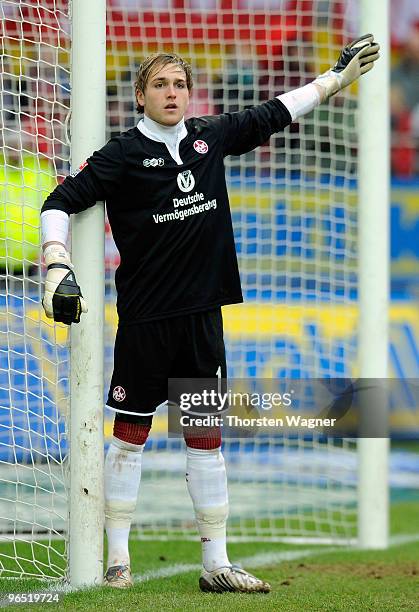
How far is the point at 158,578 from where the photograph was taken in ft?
16.1

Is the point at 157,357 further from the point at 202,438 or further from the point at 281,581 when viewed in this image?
the point at 281,581

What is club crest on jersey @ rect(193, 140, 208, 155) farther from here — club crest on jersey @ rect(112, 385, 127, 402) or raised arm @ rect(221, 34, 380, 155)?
club crest on jersey @ rect(112, 385, 127, 402)

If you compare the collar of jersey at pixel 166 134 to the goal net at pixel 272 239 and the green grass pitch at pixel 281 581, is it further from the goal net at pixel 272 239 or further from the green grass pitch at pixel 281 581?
the goal net at pixel 272 239

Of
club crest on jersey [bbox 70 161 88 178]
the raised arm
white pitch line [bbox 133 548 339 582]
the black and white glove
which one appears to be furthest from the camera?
white pitch line [bbox 133 548 339 582]

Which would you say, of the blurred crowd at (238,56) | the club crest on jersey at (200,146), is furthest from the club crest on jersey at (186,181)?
the blurred crowd at (238,56)

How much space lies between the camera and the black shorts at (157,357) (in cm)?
434

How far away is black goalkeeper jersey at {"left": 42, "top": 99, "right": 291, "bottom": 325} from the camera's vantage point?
4281 mm

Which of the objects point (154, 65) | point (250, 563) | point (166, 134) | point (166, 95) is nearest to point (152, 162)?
point (166, 134)

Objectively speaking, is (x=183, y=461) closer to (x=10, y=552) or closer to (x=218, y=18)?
(x=10, y=552)

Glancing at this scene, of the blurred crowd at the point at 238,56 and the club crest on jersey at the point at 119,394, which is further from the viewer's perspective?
the blurred crowd at the point at 238,56

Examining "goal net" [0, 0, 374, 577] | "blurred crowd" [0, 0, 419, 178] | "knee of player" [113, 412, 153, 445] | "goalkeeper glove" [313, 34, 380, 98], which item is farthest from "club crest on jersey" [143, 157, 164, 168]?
"goal net" [0, 0, 374, 577]

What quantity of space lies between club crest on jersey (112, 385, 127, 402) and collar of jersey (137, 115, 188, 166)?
2.82 feet

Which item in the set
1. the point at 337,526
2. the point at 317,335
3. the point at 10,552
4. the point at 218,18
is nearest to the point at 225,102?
the point at 218,18

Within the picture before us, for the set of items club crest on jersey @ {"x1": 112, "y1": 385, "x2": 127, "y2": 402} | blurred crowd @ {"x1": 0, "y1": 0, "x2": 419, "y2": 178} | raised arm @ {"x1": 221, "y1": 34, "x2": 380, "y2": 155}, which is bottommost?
club crest on jersey @ {"x1": 112, "y1": 385, "x2": 127, "y2": 402}
